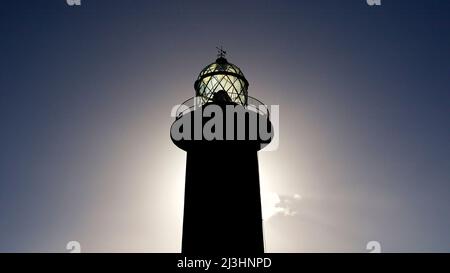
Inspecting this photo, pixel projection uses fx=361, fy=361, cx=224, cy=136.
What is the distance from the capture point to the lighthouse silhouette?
35.7ft

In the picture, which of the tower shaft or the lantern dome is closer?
the tower shaft

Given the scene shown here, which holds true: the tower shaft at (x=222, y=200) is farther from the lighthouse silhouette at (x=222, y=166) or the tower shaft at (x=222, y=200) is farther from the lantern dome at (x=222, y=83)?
the lantern dome at (x=222, y=83)

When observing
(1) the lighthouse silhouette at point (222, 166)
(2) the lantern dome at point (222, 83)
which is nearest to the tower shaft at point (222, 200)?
(1) the lighthouse silhouette at point (222, 166)

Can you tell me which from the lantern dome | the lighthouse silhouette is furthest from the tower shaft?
the lantern dome

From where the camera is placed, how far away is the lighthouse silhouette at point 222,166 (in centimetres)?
1087

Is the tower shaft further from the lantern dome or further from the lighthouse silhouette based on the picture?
the lantern dome

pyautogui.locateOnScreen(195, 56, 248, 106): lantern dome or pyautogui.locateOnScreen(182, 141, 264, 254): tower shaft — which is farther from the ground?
pyautogui.locateOnScreen(195, 56, 248, 106): lantern dome

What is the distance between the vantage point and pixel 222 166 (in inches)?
468

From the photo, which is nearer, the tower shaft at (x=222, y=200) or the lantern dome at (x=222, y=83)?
the tower shaft at (x=222, y=200)

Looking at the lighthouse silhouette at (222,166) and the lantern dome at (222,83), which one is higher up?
the lantern dome at (222,83)
